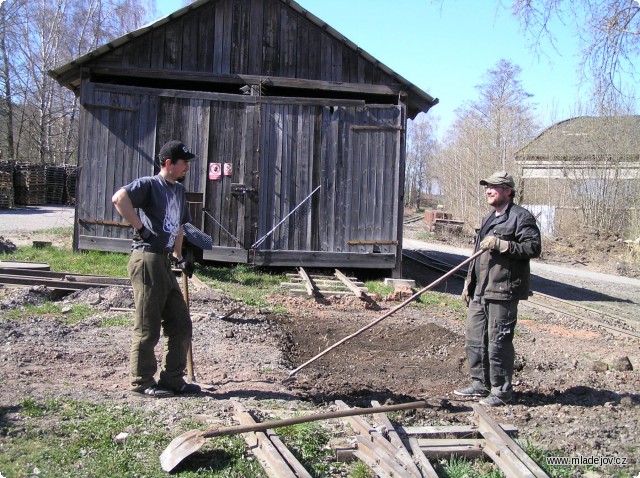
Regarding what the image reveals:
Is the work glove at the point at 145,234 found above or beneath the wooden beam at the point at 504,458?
above

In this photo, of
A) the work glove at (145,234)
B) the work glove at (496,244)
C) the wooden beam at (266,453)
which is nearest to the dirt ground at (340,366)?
the wooden beam at (266,453)

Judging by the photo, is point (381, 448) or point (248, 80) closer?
point (381, 448)

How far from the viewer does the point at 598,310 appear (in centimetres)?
1134

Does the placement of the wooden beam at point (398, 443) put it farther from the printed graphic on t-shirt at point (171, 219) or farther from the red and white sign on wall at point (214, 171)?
the red and white sign on wall at point (214, 171)

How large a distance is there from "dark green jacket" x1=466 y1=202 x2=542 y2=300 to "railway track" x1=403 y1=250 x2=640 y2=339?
4.78 m

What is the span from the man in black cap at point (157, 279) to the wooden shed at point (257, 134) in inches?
273

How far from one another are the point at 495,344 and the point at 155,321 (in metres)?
2.86

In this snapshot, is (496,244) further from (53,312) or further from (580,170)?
(580,170)

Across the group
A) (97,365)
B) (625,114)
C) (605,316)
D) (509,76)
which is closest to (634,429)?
(97,365)

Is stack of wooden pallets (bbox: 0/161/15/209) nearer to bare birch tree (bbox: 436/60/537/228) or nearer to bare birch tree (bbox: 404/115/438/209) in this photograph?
bare birch tree (bbox: 436/60/537/228)

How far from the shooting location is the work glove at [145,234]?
4.49 meters

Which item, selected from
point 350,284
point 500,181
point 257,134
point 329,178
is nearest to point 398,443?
point 500,181

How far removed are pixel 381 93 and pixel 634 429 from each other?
8.70 meters

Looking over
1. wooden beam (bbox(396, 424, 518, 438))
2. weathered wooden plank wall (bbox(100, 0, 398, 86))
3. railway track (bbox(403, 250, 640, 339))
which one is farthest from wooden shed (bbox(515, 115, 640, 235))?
wooden beam (bbox(396, 424, 518, 438))
